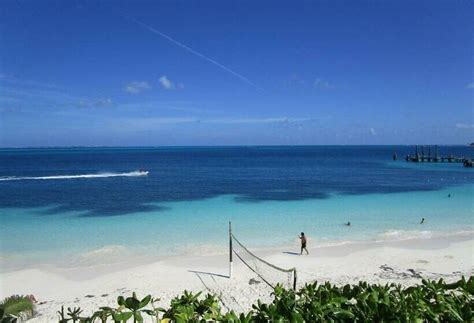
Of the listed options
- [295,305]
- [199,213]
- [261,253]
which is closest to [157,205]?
[199,213]

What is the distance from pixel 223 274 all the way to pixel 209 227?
25.2 ft

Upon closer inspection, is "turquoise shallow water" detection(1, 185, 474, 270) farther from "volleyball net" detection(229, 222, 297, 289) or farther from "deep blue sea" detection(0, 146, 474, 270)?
"volleyball net" detection(229, 222, 297, 289)

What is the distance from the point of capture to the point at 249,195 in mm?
31156

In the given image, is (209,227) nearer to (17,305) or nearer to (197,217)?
(197,217)

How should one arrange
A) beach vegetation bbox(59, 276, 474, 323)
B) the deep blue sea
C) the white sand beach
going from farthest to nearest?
1. the deep blue sea
2. the white sand beach
3. beach vegetation bbox(59, 276, 474, 323)

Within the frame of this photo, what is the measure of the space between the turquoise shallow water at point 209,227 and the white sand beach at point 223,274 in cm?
149

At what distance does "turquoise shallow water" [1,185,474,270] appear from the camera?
51.1 ft

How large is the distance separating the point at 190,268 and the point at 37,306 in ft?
16.5

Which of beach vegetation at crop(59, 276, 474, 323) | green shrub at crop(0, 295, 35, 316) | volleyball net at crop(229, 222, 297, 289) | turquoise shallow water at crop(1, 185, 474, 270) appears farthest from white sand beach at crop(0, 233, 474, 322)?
beach vegetation at crop(59, 276, 474, 323)

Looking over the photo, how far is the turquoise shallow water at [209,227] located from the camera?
15578mm

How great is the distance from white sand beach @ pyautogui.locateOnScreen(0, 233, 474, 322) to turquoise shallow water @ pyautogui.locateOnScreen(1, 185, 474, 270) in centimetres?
149

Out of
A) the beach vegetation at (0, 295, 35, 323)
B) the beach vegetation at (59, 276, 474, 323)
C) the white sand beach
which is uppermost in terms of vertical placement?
the beach vegetation at (59, 276, 474, 323)

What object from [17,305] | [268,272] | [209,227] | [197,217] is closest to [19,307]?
[17,305]

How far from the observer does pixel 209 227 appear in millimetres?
19906
